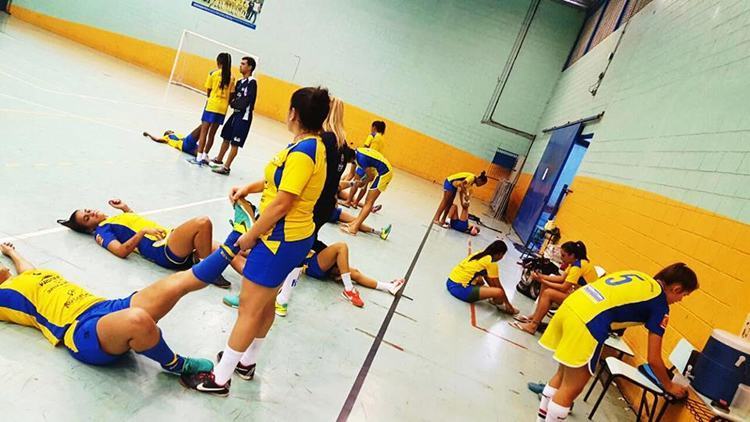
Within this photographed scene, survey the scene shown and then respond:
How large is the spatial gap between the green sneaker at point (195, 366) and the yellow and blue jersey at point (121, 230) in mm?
1392

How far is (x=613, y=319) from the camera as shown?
3031 mm

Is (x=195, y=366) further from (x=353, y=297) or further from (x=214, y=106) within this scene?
(x=214, y=106)

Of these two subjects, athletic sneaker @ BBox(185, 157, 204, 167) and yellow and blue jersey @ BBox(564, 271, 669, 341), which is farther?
athletic sneaker @ BBox(185, 157, 204, 167)

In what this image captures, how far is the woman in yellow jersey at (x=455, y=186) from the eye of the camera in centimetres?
892

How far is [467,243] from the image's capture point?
8984mm

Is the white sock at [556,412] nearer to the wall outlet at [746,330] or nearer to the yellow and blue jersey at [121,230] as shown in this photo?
the wall outlet at [746,330]

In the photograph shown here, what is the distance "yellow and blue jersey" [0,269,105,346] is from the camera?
2346 millimetres

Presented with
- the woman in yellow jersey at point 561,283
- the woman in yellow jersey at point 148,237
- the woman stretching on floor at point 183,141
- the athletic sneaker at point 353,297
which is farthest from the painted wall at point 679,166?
the woman stretching on floor at point 183,141

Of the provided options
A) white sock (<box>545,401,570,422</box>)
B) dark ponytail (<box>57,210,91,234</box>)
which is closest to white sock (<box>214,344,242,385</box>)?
dark ponytail (<box>57,210,91,234</box>)

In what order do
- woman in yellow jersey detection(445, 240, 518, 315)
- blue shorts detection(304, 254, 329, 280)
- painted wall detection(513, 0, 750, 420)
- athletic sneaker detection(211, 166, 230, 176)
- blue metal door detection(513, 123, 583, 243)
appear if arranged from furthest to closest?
blue metal door detection(513, 123, 583, 243), athletic sneaker detection(211, 166, 230, 176), woman in yellow jersey detection(445, 240, 518, 315), blue shorts detection(304, 254, 329, 280), painted wall detection(513, 0, 750, 420)

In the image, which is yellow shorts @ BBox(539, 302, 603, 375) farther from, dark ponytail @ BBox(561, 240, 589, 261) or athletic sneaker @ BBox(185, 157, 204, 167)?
athletic sneaker @ BBox(185, 157, 204, 167)

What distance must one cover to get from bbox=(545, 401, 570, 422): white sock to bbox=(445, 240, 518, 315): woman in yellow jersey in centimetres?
245

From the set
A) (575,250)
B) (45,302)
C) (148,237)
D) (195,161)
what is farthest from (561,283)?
(195,161)

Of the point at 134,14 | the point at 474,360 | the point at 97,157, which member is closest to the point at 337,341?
the point at 474,360
